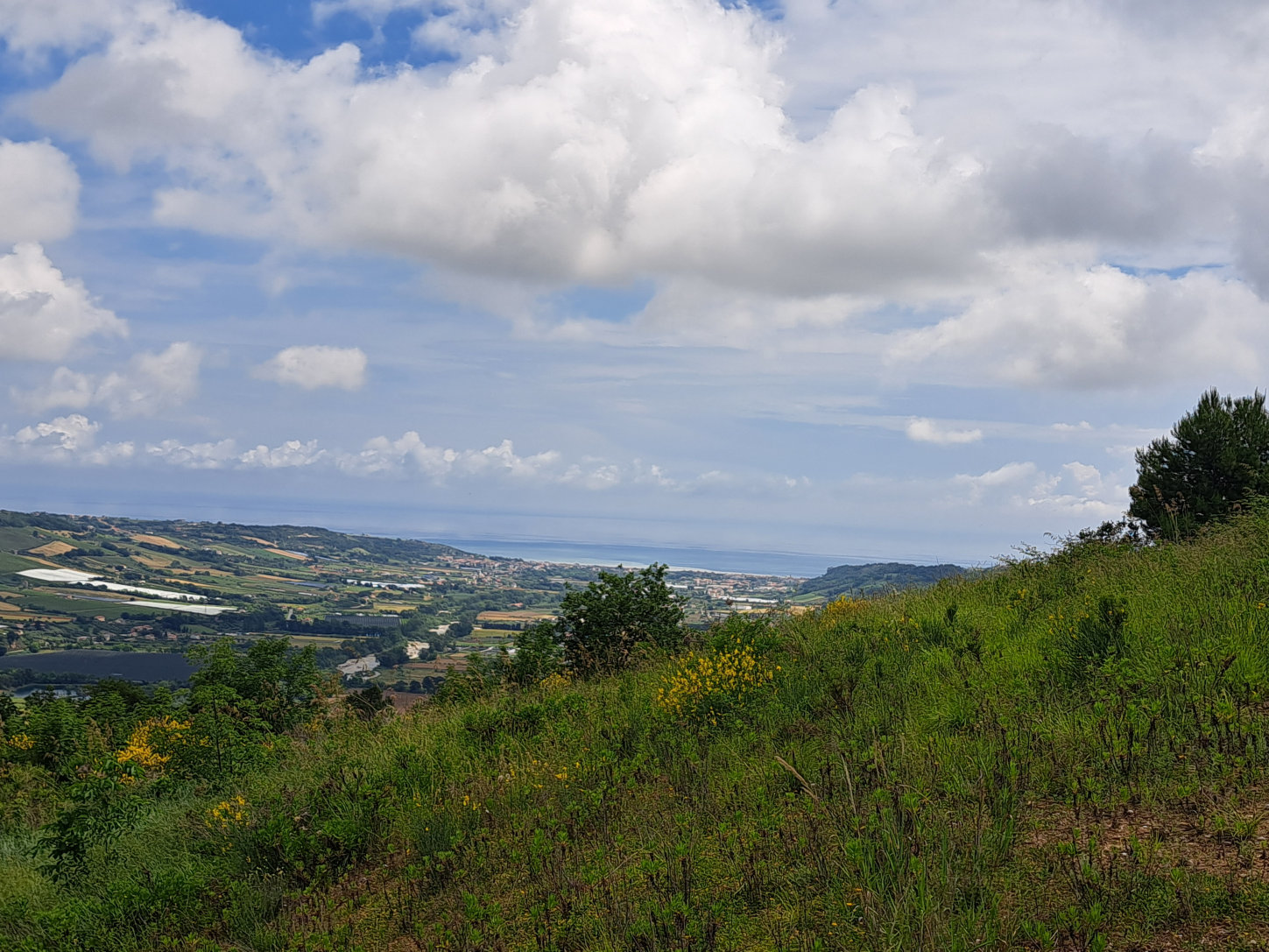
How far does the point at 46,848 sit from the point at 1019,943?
10.1m

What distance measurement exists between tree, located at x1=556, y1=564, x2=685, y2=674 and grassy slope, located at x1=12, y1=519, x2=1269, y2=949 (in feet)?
16.9

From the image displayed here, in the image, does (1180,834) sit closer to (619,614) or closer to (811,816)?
(811,816)

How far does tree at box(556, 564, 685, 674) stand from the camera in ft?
49.0

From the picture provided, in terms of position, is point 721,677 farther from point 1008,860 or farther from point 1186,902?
point 1186,902

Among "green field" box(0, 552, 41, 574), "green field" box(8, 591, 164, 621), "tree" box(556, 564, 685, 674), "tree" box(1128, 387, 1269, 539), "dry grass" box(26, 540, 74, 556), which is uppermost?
"tree" box(1128, 387, 1269, 539)

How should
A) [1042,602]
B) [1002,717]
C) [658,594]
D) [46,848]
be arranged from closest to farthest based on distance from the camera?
[1002,717] → [46,848] → [1042,602] → [658,594]

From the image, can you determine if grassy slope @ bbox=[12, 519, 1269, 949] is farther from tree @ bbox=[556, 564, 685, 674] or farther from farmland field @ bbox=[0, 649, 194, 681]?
farmland field @ bbox=[0, 649, 194, 681]

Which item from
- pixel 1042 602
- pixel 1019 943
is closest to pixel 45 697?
pixel 1042 602

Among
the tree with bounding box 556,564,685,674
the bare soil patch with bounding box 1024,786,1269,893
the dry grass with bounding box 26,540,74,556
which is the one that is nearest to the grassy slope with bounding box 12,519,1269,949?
the bare soil patch with bounding box 1024,786,1269,893

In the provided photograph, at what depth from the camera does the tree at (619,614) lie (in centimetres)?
1493

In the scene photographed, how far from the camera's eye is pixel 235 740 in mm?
10297

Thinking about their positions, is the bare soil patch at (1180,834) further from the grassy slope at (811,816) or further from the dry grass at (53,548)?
the dry grass at (53,548)

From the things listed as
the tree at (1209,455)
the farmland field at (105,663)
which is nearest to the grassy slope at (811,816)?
the tree at (1209,455)

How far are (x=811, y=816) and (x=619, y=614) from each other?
10.9m
